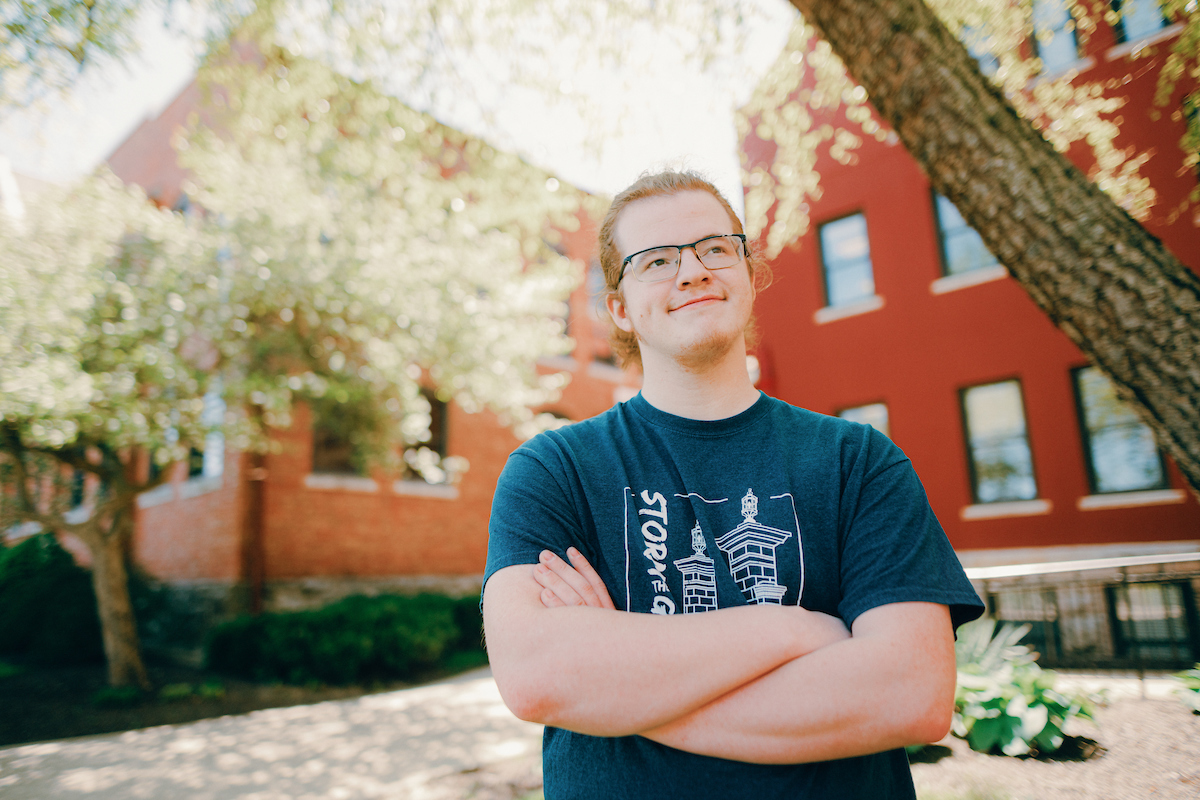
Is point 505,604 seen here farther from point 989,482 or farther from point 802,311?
point 802,311

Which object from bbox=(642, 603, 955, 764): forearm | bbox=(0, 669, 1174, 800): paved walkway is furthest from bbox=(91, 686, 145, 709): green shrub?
bbox=(642, 603, 955, 764): forearm

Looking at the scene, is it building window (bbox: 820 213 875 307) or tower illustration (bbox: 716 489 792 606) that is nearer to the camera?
tower illustration (bbox: 716 489 792 606)

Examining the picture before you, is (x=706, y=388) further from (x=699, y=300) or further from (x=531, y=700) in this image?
(x=531, y=700)

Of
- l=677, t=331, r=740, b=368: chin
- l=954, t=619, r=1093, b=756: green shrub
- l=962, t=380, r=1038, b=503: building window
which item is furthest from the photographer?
l=962, t=380, r=1038, b=503: building window

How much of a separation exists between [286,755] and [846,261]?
39.2 ft

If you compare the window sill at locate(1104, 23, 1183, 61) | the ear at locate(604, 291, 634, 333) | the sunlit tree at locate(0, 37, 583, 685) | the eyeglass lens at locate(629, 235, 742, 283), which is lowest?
the ear at locate(604, 291, 634, 333)

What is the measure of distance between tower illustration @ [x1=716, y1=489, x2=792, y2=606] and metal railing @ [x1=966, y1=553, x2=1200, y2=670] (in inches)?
297

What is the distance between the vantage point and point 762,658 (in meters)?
1.47

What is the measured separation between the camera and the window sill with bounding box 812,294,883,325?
42.5 ft

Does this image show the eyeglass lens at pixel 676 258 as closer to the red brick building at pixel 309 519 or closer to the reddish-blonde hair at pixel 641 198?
the reddish-blonde hair at pixel 641 198

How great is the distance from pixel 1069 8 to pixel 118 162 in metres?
22.3

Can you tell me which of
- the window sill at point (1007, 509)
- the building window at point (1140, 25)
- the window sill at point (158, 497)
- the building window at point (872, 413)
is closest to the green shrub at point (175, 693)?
the window sill at point (158, 497)

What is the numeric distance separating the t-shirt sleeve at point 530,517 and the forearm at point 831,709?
49cm

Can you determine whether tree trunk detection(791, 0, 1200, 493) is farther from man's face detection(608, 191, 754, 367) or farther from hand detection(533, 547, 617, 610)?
hand detection(533, 547, 617, 610)
